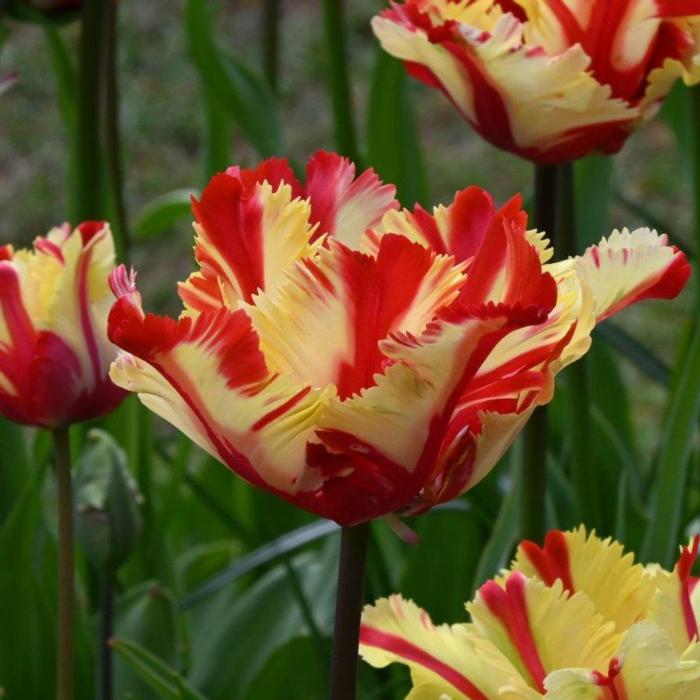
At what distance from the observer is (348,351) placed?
364mm

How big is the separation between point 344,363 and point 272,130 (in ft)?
2.26

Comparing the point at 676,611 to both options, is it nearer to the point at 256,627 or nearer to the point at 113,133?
the point at 256,627

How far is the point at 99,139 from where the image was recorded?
33.5 inches

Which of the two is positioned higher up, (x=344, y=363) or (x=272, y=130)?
(x=344, y=363)

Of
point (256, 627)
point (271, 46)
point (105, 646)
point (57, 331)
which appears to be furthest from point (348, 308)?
point (271, 46)

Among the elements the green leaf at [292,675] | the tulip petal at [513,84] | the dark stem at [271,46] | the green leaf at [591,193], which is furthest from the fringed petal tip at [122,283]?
the dark stem at [271,46]

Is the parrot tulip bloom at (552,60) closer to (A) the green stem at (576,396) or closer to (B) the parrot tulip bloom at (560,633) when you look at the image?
(A) the green stem at (576,396)

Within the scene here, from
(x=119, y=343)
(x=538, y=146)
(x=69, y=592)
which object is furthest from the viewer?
(x=538, y=146)

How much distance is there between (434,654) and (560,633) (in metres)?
0.04

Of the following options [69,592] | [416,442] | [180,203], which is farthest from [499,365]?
[180,203]

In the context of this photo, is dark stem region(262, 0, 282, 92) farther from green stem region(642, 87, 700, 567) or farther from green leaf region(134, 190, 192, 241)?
green stem region(642, 87, 700, 567)

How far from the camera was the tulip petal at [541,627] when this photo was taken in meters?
0.39

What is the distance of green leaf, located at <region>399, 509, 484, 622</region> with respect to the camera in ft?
2.85

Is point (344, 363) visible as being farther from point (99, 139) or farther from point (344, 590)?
point (99, 139)
